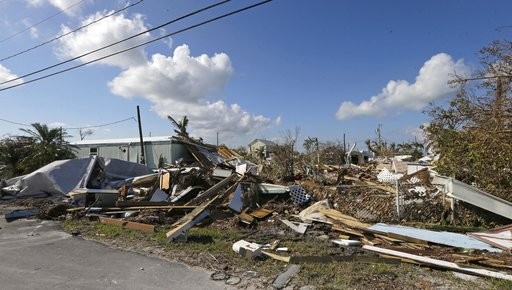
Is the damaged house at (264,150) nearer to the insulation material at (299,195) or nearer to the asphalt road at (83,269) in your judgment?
the insulation material at (299,195)

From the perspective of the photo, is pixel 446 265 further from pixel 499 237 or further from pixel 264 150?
pixel 264 150

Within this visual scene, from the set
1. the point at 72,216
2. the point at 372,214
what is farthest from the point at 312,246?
the point at 72,216

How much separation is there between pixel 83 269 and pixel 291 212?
6053 millimetres

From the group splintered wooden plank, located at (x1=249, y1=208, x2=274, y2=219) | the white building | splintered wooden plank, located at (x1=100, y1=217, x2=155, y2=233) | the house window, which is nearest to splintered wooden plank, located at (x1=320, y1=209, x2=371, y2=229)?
splintered wooden plank, located at (x1=249, y1=208, x2=274, y2=219)

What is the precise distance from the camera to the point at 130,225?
30.2 ft

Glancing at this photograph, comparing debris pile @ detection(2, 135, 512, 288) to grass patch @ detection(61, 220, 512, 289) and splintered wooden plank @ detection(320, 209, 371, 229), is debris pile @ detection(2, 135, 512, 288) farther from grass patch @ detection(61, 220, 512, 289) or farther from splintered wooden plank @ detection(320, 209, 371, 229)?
grass patch @ detection(61, 220, 512, 289)

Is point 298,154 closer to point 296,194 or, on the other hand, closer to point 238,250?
point 296,194

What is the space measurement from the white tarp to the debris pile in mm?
43

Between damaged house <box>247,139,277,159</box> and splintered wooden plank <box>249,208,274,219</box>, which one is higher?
damaged house <box>247,139,277,159</box>

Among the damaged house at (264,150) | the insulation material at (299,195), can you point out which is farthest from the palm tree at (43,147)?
the insulation material at (299,195)

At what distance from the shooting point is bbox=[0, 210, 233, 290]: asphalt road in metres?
5.36

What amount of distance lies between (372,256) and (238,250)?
2309 mm

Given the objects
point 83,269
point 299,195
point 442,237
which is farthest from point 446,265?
point 299,195

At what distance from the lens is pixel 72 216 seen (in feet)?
36.5
